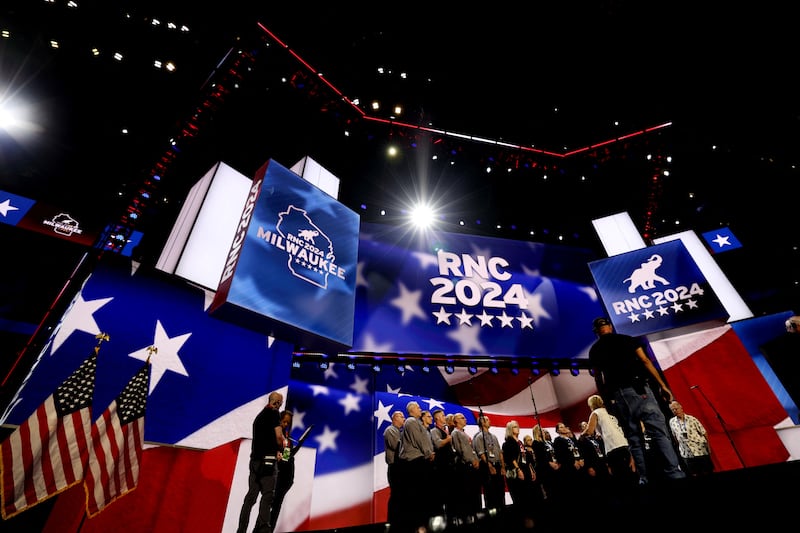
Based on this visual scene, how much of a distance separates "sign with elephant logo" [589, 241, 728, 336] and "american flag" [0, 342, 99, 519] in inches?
389

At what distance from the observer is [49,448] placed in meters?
3.13

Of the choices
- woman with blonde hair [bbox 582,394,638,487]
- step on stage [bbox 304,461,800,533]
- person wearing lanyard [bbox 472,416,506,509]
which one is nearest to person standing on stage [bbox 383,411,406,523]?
person wearing lanyard [bbox 472,416,506,509]

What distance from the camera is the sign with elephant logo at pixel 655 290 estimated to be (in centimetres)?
817

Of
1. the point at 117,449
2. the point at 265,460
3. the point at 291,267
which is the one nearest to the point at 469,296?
the point at 291,267

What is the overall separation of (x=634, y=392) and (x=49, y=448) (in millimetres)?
5581

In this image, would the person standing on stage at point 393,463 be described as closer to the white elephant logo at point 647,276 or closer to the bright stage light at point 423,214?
the bright stage light at point 423,214

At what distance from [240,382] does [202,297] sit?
171 cm

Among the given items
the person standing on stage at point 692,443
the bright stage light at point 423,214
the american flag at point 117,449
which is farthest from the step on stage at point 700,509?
the bright stage light at point 423,214

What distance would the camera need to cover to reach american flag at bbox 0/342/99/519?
9.44ft

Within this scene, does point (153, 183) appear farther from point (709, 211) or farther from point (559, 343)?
point (709, 211)

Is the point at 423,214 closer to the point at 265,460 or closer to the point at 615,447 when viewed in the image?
the point at 615,447

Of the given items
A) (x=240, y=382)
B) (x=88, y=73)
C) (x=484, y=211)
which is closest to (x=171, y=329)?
(x=240, y=382)

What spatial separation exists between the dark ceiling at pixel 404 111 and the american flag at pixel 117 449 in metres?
3.44

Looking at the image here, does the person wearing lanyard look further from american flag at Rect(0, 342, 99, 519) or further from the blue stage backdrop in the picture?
american flag at Rect(0, 342, 99, 519)
